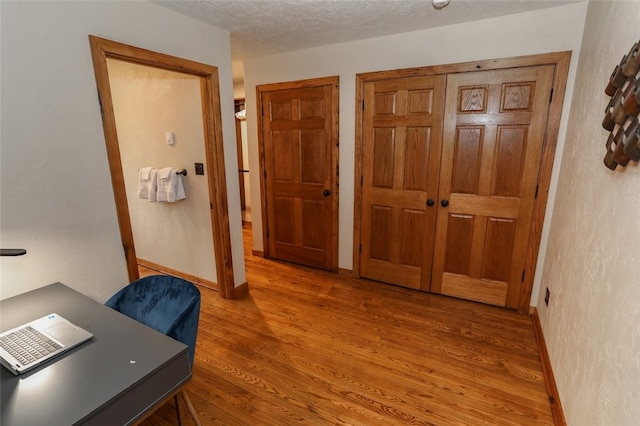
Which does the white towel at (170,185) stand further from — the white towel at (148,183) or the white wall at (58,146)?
the white wall at (58,146)

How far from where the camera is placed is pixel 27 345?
110cm

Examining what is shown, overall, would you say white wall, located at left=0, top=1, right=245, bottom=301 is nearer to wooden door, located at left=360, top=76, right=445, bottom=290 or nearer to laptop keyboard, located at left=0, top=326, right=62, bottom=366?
laptop keyboard, located at left=0, top=326, right=62, bottom=366

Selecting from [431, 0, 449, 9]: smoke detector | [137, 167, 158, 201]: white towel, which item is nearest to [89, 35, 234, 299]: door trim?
[137, 167, 158, 201]: white towel

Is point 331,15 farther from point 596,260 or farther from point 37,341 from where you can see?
point 37,341

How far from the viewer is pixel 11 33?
1396 mm

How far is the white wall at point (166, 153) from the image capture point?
9.05 ft

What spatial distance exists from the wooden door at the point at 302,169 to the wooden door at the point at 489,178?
1.07 m

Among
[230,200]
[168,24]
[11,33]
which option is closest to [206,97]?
[168,24]

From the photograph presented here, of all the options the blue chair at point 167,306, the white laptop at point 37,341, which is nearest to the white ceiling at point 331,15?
the blue chair at point 167,306

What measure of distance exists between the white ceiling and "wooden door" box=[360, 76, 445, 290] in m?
0.44

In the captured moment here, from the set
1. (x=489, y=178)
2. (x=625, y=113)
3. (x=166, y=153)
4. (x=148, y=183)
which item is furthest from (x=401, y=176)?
(x=148, y=183)

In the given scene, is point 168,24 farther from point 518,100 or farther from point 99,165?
point 518,100

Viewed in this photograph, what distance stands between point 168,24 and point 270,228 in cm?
223

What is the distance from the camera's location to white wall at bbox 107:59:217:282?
276 centimetres
